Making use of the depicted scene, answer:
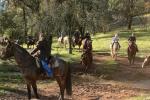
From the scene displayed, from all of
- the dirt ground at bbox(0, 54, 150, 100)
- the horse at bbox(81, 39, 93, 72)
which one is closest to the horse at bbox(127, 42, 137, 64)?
the dirt ground at bbox(0, 54, 150, 100)

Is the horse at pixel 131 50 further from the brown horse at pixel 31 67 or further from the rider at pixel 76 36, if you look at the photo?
the brown horse at pixel 31 67

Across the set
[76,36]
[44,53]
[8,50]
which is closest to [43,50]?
[44,53]

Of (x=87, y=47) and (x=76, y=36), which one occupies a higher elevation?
(x=76, y=36)

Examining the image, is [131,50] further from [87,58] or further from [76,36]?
[76,36]

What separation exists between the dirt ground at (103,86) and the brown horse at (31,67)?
1.12 m

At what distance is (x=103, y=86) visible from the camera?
845 inches

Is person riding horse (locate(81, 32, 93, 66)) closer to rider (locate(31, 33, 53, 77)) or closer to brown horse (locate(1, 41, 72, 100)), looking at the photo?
brown horse (locate(1, 41, 72, 100))

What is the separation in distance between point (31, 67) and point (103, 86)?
247 inches

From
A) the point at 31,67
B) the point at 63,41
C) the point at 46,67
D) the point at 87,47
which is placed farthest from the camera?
the point at 63,41

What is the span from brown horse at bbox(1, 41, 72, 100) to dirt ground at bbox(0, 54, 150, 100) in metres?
1.12

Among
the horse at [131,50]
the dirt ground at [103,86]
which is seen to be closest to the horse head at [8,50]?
the dirt ground at [103,86]

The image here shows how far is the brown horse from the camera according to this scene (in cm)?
1594

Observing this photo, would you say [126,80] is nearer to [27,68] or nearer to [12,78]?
[12,78]

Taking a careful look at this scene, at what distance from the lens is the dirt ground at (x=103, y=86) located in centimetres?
1836
